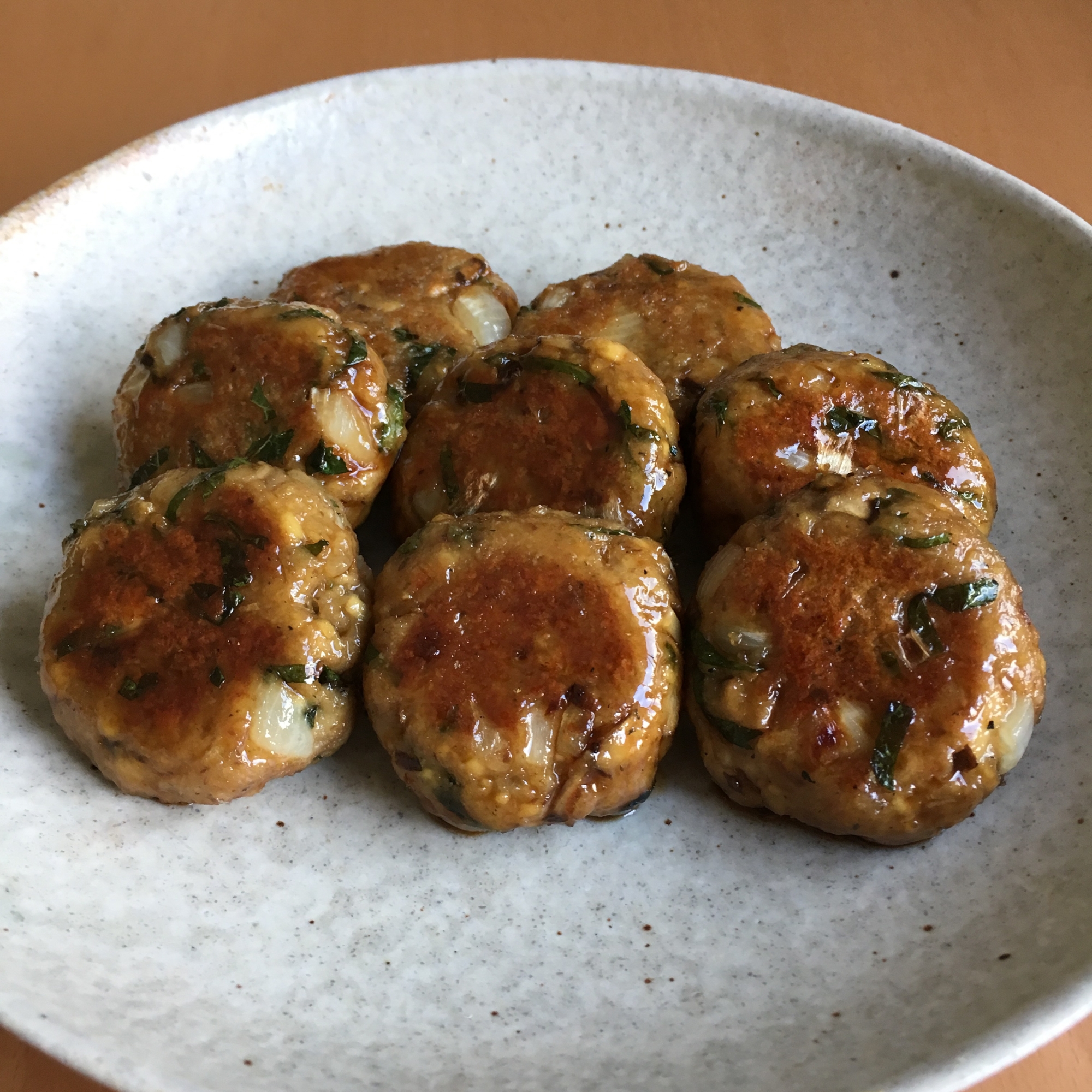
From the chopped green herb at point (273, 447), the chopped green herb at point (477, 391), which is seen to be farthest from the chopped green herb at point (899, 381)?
the chopped green herb at point (273, 447)

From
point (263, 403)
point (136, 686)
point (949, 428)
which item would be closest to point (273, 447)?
point (263, 403)

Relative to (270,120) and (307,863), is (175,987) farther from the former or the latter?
(270,120)

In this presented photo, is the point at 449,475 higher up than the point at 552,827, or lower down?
higher up

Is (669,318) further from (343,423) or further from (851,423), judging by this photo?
(343,423)

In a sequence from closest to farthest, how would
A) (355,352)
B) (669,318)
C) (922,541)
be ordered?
(922,541) → (355,352) → (669,318)

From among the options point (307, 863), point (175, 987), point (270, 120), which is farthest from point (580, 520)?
point (270, 120)

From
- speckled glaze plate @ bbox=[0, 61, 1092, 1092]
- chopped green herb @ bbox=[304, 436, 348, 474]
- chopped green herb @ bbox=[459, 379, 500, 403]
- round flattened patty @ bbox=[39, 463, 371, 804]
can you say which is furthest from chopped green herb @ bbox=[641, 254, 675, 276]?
round flattened patty @ bbox=[39, 463, 371, 804]
